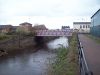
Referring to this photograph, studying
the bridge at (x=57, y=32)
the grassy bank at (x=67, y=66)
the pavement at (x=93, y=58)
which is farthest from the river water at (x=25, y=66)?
the bridge at (x=57, y=32)

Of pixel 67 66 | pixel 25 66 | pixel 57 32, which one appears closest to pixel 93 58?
pixel 67 66

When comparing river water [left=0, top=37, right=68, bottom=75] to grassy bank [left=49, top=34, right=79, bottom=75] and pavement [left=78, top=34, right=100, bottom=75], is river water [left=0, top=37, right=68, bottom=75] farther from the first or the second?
pavement [left=78, top=34, right=100, bottom=75]

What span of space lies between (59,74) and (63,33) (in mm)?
46285

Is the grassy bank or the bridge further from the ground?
the bridge

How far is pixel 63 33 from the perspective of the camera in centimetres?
5831

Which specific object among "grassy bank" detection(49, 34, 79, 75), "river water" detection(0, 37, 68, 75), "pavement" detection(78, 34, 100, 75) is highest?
"pavement" detection(78, 34, 100, 75)

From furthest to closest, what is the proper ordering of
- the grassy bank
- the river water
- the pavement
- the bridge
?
the bridge
the river water
the grassy bank
the pavement

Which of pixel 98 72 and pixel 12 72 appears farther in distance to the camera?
pixel 12 72

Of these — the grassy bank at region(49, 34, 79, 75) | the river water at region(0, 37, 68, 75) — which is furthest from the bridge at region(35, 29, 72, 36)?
the grassy bank at region(49, 34, 79, 75)

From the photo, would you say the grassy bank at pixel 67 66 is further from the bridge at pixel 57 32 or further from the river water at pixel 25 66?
the bridge at pixel 57 32

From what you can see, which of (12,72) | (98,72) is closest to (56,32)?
(12,72)

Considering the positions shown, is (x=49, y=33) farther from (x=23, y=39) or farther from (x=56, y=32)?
(x=23, y=39)

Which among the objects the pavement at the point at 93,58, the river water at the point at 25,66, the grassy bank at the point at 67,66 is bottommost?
the river water at the point at 25,66

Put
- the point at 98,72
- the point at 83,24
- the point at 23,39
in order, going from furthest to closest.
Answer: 1. the point at 83,24
2. the point at 23,39
3. the point at 98,72
